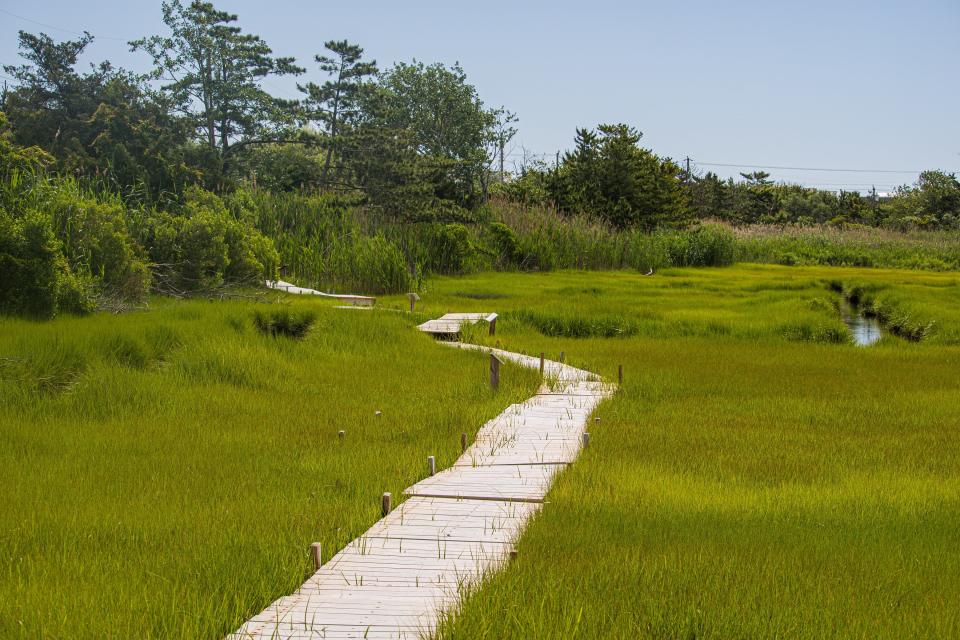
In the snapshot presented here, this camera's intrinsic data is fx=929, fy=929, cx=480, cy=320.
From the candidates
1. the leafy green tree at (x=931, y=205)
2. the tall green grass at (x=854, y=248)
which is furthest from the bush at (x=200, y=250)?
the leafy green tree at (x=931, y=205)

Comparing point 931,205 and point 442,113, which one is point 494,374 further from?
point 931,205

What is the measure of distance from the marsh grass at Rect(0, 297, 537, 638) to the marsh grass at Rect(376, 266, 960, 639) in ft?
4.48

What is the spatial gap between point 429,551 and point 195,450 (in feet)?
11.6

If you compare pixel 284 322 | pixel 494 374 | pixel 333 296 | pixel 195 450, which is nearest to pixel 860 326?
pixel 333 296

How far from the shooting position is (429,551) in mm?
5289

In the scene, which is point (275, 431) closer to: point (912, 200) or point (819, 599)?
point (819, 599)

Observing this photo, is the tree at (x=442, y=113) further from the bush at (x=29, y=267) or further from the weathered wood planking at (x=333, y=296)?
the bush at (x=29, y=267)

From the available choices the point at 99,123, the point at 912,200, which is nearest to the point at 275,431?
the point at 99,123

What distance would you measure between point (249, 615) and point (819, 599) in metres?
2.76

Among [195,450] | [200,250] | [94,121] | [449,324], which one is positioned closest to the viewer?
[195,450]

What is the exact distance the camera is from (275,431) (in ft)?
29.7

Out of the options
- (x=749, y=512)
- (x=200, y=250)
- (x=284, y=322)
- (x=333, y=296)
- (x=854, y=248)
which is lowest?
(x=749, y=512)

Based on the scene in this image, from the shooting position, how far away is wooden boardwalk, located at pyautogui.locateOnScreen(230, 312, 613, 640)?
13.9 ft

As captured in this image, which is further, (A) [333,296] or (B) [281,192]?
(B) [281,192]
